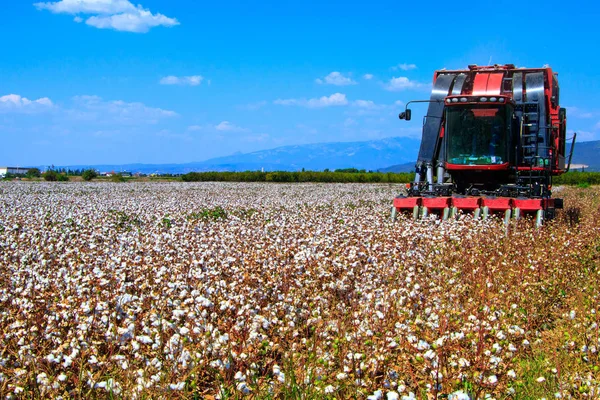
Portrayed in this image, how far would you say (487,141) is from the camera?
1598 centimetres

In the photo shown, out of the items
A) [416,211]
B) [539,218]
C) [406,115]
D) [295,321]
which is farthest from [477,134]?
[295,321]

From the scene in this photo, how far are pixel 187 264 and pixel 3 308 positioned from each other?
2.15 metres

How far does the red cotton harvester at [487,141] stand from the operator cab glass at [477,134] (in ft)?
0.08

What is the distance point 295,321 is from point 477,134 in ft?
38.5

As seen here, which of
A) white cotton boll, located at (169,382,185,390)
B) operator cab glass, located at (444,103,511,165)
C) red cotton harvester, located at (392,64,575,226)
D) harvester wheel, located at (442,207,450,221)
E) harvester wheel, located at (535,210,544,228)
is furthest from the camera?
operator cab glass, located at (444,103,511,165)

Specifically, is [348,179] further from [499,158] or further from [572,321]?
[572,321]

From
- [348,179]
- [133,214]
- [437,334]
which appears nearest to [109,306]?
[437,334]

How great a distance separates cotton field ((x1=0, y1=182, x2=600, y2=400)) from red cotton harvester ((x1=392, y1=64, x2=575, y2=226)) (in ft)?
17.4

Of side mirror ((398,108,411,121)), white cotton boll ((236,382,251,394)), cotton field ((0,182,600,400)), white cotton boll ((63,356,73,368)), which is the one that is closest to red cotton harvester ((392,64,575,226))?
side mirror ((398,108,411,121))

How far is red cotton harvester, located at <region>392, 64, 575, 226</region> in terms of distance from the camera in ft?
50.1

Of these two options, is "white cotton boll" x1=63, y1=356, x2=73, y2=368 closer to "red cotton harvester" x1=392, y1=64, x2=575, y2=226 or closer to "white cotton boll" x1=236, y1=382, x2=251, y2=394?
"white cotton boll" x1=236, y1=382, x2=251, y2=394

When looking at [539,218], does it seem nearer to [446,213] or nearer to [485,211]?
[485,211]

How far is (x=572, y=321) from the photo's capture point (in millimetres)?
6406

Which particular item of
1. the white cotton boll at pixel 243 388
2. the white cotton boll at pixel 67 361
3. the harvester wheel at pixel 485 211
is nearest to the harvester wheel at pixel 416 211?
the harvester wheel at pixel 485 211
